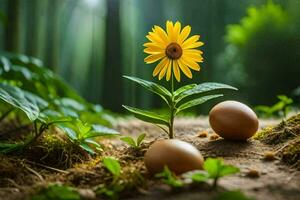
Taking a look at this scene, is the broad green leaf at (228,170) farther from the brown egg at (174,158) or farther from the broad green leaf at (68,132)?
the broad green leaf at (68,132)

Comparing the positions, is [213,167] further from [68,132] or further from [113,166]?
[68,132]

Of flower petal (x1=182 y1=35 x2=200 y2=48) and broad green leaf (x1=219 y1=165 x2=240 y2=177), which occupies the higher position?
flower petal (x1=182 y1=35 x2=200 y2=48)

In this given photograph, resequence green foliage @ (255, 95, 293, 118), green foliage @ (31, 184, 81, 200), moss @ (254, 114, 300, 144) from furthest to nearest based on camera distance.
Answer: green foliage @ (255, 95, 293, 118), moss @ (254, 114, 300, 144), green foliage @ (31, 184, 81, 200)

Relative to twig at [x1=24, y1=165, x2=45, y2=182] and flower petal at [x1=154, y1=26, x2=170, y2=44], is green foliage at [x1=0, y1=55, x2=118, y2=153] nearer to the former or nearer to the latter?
twig at [x1=24, y1=165, x2=45, y2=182]

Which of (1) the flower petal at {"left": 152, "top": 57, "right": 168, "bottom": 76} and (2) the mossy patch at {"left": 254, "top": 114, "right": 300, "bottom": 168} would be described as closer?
(2) the mossy patch at {"left": 254, "top": 114, "right": 300, "bottom": 168}

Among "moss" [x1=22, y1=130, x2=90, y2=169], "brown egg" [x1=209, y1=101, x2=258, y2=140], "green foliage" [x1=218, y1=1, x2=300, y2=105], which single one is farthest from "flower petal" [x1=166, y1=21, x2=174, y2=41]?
"green foliage" [x1=218, y1=1, x2=300, y2=105]

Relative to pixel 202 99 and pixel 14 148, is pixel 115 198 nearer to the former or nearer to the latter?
pixel 202 99
